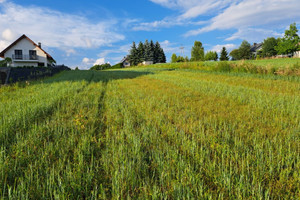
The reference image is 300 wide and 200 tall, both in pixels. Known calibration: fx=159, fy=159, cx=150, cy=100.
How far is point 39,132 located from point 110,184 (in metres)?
1.92

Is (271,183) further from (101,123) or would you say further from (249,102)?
(249,102)

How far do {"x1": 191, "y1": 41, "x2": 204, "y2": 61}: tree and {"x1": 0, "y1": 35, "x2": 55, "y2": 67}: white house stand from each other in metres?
57.9

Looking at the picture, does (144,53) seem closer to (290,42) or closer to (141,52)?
(141,52)

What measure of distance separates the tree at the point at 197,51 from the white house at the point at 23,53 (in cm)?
5788

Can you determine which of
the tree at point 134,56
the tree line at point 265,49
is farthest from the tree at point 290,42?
the tree at point 134,56

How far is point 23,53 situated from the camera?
36.6m

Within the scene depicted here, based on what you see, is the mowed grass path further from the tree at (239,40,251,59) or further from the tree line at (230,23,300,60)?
the tree at (239,40,251,59)

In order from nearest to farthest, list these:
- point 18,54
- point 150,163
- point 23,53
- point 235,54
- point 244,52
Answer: point 150,163, point 18,54, point 23,53, point 244,52, point 235,54

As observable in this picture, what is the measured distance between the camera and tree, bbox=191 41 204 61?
2835 inches

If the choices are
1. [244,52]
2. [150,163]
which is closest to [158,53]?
[244,52]

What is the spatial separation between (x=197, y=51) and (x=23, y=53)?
64.2 metres

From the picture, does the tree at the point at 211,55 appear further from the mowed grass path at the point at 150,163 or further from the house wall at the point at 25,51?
the mowed grass path at the point at 150,163

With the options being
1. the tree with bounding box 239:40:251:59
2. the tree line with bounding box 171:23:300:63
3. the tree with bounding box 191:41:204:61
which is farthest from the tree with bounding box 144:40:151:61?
the tree with bounding box 239:40:251:59

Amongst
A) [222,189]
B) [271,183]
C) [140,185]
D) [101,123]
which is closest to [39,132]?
[101,123]
